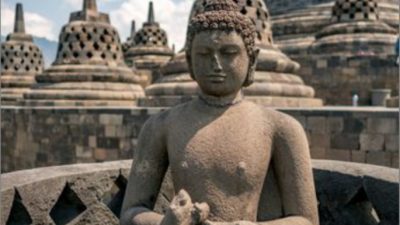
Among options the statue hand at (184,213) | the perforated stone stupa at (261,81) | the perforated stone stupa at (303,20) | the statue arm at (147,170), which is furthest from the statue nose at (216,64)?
the perforated stone stupa at (303,20)

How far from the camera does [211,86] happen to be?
7.20ft

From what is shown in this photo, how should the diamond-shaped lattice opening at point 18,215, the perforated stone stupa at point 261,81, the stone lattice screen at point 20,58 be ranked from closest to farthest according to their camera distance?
the diamond-shaped lattice opening at point 18,215 < the perforated stone stupa at point 261,81 < the stone lattice screen at point 20,58

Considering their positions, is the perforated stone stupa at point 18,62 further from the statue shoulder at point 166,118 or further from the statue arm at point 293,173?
the statue arm at point 293,173

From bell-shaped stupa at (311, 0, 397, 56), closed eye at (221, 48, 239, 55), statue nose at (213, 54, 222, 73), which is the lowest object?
statue nose at (213, 54, 222, 73)

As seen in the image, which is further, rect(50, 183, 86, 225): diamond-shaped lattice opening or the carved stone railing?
rect(50, 183, 86, 225): diamond-shaped lattice opening

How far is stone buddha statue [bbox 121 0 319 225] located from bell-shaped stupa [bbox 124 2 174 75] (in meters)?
15.3

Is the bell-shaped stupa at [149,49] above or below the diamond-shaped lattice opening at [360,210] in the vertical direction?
above

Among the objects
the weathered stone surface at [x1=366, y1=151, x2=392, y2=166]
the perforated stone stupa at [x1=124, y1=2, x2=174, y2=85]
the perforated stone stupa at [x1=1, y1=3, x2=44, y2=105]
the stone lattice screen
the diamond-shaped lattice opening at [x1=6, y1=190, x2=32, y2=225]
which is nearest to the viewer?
the diamond-shaped lattice opening at [x1=6, y1=190, x2=32, y2=225]

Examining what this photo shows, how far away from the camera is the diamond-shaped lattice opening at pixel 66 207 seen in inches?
127

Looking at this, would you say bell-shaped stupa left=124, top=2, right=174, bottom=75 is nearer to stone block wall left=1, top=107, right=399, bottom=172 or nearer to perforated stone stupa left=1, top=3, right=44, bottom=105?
perforated stone stupa left=1, top=3, right=44, bottom=105

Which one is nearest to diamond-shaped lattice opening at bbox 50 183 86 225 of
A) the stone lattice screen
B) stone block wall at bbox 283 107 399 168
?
stone block wall at bbox 283 107 399 168

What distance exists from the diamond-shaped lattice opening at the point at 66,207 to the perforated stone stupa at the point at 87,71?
685 cm

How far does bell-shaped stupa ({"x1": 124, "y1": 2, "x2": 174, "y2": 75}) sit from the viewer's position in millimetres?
18406

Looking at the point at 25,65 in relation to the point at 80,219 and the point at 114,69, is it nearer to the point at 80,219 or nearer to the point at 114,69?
the point at 114,69
